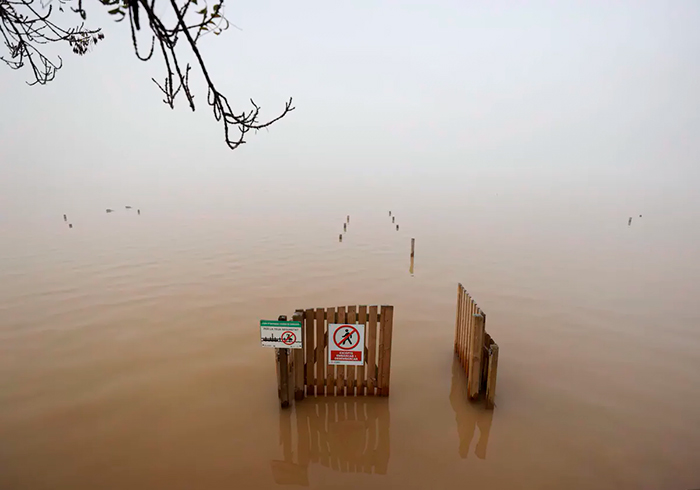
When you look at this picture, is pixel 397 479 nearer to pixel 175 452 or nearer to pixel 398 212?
pixel 175 452

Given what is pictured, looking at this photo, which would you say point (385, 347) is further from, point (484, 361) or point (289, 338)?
point (484, 361)

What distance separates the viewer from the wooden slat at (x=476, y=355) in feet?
16.6

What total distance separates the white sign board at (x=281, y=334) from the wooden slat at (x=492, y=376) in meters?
2.58

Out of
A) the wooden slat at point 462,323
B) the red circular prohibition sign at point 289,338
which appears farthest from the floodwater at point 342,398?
the red circular prohibition sign at point 289,338

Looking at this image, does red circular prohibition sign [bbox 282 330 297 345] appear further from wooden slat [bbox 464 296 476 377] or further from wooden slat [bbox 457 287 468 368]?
wooden slat [bbox 457 287 468 368]

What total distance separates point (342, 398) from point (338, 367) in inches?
21.9

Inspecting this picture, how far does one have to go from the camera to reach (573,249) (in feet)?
57.9

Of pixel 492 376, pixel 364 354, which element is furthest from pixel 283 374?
pixel 492 376

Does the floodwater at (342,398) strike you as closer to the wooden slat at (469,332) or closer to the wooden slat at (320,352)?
the wooden slat at (320,352)

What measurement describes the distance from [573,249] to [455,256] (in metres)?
6.17

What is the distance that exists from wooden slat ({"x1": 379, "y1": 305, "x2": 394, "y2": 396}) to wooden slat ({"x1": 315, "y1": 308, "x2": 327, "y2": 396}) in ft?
2.67

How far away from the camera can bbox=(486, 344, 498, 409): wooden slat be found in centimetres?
498

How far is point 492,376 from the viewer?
515 centimetres

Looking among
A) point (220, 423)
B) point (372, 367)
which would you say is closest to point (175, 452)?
point (220, 423)
